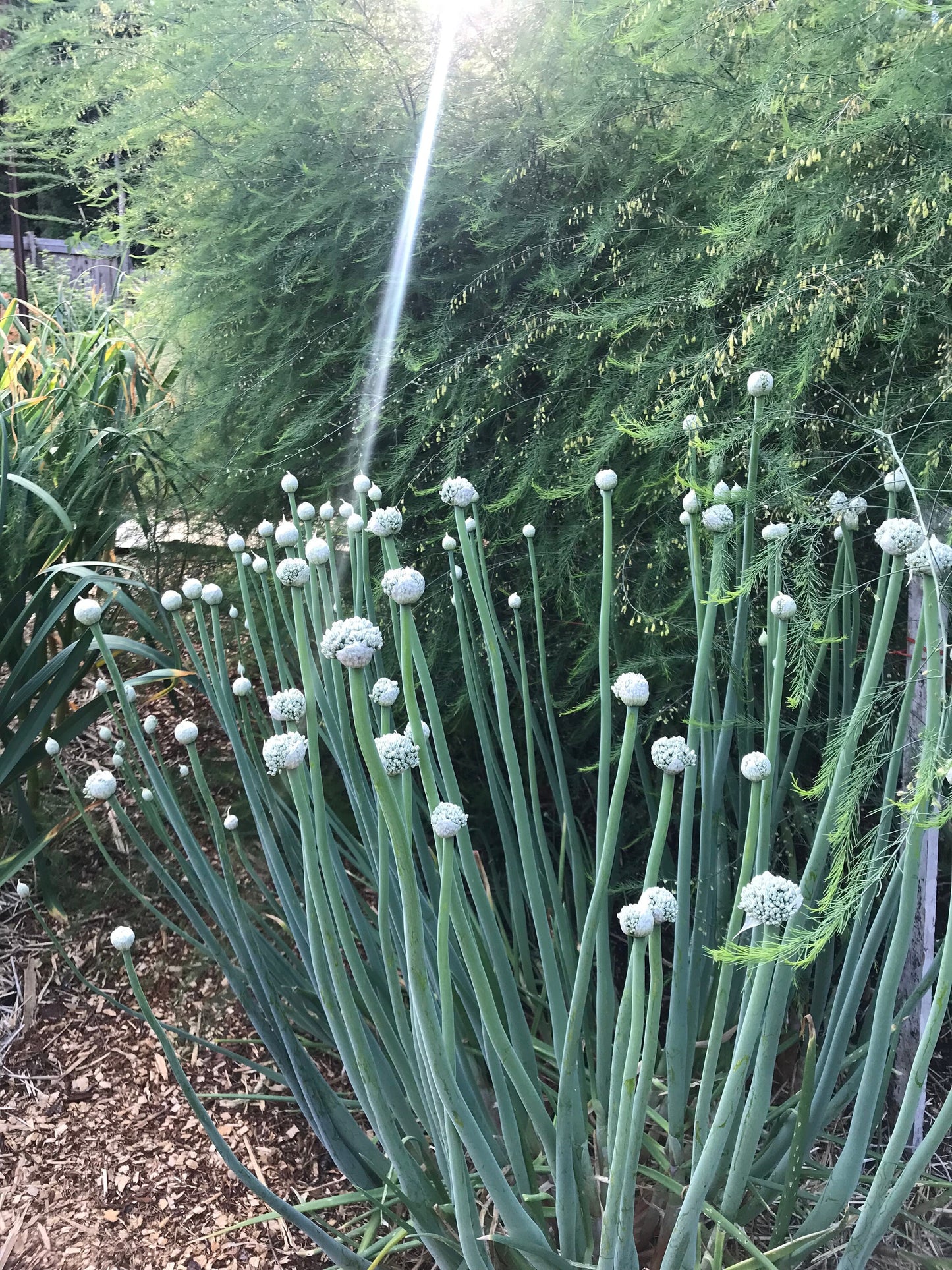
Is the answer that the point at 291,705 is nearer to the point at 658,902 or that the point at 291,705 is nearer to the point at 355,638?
the point at 355,638

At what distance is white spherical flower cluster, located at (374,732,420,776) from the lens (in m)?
0.67

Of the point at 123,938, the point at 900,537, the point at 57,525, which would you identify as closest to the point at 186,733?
the point at 123,938

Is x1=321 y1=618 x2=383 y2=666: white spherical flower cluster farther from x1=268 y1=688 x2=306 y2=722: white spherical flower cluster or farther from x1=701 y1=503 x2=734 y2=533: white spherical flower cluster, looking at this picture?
x1=701 y1=503 x2=734 y2=533: white spherical flower cluster

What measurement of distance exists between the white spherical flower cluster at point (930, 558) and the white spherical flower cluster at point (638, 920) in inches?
12.8

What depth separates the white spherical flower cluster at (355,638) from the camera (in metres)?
0.59

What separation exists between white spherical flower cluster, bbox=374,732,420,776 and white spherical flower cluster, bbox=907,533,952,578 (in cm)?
40

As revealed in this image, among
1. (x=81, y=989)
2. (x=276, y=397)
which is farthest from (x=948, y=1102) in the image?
(x=276, y=397)

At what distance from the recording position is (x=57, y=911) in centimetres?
176

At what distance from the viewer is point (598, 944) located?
1090 mm

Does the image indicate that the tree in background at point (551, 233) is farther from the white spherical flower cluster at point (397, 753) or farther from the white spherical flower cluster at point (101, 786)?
the white spherical flower cluster at point (101, 786)

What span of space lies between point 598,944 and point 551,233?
137cm

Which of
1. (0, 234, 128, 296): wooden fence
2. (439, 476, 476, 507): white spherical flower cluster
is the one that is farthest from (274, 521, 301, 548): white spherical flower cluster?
(0, 234, 128, 296): wooden fence

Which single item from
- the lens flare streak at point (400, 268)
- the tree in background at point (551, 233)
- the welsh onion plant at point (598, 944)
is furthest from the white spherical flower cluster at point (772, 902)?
the lens flare streak at point (400, 268)

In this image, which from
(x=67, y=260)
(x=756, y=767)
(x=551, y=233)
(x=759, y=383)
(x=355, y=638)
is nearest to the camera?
(x=355, y=638)
